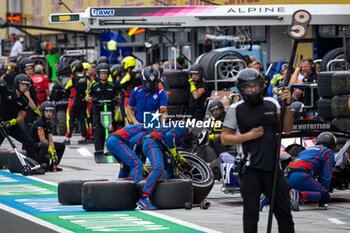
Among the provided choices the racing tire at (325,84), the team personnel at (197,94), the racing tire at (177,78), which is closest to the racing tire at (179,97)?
the racing tire at (177,78)

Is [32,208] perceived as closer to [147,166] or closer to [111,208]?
[111,208]

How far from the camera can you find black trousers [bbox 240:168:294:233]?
805cm

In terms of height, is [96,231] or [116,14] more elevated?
[116,14]

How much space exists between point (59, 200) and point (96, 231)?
2.38 m

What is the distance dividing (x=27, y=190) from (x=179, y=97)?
23.4 feet

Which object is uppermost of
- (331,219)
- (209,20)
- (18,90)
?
(209,20)

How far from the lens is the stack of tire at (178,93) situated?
20.6 m

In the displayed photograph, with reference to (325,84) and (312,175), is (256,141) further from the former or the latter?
(325,84)

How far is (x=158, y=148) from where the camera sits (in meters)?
11.8

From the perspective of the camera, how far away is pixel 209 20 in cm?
2116

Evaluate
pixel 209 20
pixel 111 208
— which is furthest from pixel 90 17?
pixel 111 208

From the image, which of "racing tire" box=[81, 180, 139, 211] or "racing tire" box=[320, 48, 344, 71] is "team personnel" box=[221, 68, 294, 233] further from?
"racing tire" box=[320, 48, 344, 71]

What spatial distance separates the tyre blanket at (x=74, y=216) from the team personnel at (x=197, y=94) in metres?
6.38

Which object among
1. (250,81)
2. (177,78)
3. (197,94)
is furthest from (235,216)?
(177,78)
